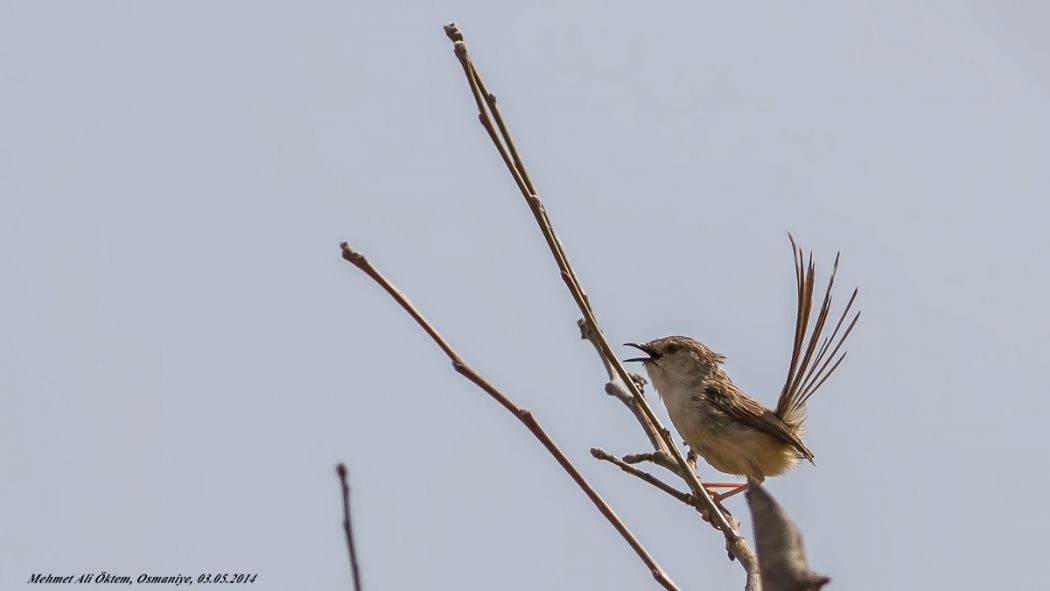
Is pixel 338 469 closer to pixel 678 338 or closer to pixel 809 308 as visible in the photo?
pixel 809 308

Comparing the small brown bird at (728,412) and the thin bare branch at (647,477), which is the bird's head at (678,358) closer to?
the small brown bird at (728,412)

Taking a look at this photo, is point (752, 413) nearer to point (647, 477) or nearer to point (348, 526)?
point (647, 477)

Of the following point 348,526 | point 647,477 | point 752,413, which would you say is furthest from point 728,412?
point 348,526

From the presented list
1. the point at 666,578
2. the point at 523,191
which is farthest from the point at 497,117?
the point at 666,578

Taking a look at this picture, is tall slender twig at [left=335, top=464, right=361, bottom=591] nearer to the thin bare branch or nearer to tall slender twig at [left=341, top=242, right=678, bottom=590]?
tall slender twig at [left=341, top=242, right=678, bottom=590]

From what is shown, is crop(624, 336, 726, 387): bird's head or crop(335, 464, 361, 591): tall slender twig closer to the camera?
crop(335, 464, 361, 591): tall slender twig

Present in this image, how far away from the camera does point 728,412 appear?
7.36m

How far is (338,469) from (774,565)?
0.83 m

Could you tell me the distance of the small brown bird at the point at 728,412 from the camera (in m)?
7.15

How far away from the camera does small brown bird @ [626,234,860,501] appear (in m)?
7.15

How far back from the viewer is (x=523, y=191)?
118 inches

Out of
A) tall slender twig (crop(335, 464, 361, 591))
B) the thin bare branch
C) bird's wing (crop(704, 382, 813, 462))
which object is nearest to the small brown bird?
bird's wing (crop(704, 382, 813, 462))

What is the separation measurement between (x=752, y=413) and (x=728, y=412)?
152 millimetres

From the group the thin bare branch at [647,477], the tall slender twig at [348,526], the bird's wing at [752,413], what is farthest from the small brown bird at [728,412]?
the tall slender twig at [348,526]
